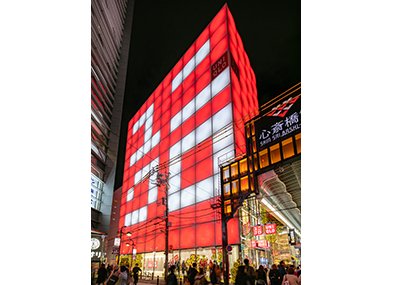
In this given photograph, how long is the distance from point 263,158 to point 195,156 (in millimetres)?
4687

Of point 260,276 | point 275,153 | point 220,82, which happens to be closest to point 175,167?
point 220,82

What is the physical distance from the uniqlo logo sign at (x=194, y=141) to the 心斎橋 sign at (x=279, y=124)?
220 centimetres

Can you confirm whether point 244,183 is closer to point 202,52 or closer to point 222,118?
point 222,118

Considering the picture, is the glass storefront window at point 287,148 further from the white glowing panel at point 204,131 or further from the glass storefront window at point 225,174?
the white glowing panel at point 204,131

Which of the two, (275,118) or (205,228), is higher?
(275,118)

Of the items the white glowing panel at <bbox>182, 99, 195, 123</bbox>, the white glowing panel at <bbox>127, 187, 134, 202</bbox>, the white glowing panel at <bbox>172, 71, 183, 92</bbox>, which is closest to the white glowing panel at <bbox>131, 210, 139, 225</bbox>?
the white glowing panel at <bbox>127, 187, 134, 202</bbox>

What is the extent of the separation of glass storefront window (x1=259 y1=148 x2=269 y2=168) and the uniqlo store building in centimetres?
115

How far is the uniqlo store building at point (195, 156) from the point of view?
34.7 ft

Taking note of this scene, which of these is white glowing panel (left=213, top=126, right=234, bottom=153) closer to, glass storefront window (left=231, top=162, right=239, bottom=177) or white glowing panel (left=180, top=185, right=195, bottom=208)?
glass storefront window (left=231, top=162, right=239, bottom=177)
